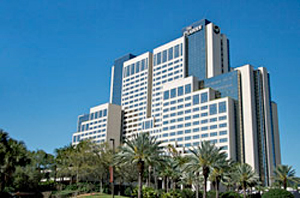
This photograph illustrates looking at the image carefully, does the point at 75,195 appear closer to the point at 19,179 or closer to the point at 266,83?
the point at 19,179

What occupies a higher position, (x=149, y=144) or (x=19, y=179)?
(x=149, y=144)

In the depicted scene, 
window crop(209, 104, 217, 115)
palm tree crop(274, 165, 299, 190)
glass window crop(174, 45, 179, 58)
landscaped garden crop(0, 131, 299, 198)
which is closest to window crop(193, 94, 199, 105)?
window crop(209, 104, 217, 115)

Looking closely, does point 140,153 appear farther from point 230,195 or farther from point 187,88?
point 187,88

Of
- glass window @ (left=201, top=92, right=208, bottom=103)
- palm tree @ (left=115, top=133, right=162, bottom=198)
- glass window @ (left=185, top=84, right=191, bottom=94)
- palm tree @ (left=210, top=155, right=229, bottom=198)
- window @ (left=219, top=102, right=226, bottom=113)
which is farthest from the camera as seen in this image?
glass window @ (left=185, top=84, right=191, bottom=94)

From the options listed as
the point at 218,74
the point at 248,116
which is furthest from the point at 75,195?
the point at 218,74

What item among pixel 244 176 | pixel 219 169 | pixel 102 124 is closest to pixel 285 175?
pixel 244 176

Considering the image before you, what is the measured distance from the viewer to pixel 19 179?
75500mm

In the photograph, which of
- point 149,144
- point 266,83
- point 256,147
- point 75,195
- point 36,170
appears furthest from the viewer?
point 266,83

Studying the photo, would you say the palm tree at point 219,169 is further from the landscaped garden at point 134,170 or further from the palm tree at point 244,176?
the palm tree at point 244,176

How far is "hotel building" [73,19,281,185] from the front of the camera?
352 ft

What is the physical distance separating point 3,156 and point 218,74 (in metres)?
98.4

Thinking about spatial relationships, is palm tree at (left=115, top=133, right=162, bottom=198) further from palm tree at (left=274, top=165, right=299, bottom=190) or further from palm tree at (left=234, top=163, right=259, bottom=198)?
palm tree at (left=274, top=165, right=299, bottom=190)

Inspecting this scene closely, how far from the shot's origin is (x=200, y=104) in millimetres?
113938

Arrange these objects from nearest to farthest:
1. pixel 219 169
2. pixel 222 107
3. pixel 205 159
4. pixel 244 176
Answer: pixel 205 159
pixel 219 169
pixel 244 176
pixel 222 107
